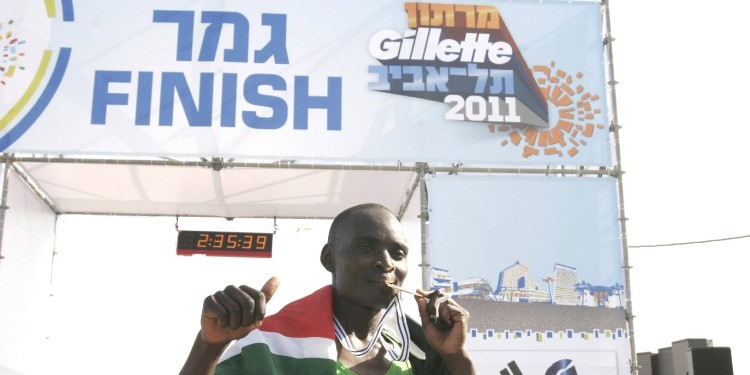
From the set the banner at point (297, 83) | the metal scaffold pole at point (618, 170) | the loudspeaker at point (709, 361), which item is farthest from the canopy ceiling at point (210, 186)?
the loudspeaker at point (709, 361)

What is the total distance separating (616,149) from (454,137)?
1281 millimetres

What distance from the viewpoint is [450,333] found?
6.98 feet

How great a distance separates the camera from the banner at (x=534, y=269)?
235 inches

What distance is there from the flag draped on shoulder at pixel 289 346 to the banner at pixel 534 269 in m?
3.95

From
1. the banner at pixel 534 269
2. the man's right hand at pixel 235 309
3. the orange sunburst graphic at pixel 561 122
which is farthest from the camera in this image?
the orange sunburst graphic at pixel 561 122

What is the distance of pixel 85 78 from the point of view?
6.24 m

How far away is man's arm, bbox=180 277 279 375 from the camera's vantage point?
5.37 feet

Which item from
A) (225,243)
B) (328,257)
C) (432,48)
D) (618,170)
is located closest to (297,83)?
(432,48)

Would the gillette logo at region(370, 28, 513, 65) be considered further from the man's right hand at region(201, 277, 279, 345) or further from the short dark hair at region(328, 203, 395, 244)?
the man's right hand at region(201, 277, 279, 345)

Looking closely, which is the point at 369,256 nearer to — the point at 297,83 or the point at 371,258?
the point at 371,258

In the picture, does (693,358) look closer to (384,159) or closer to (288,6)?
(384,159)

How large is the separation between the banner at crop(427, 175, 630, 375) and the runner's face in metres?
3.85

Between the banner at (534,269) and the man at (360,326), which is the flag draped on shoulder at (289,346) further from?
the banner at (534,269)

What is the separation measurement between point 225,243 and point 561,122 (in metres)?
3.30
